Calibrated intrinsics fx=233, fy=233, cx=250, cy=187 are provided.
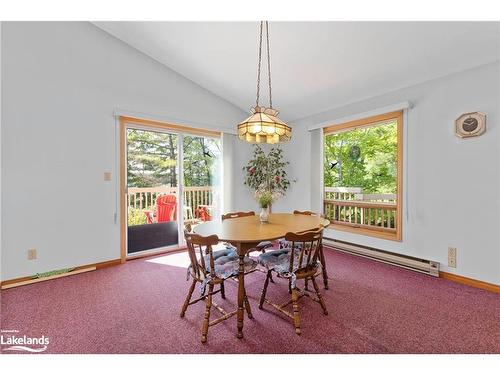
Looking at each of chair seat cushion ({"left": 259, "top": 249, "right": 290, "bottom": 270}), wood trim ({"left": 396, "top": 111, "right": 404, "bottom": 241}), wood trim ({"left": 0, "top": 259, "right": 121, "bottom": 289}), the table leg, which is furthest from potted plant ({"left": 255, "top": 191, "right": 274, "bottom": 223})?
wood trim ({"left": 0, "top": 259, "right": 121, "bottom": 289})

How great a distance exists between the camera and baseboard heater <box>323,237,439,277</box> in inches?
109

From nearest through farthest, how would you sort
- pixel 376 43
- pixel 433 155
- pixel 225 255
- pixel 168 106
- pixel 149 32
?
1. pixel 225 255
2. pixel 376 43
3. pixel 433 155
4. pixel 149 32
5. pixel 168 106

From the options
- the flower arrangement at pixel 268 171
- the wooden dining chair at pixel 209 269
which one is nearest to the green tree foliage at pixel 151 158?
the flower arrangement at pixel 268 171

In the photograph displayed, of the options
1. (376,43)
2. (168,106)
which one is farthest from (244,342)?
(168,106)

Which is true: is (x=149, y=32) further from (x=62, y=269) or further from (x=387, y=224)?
(x=387, y=224)

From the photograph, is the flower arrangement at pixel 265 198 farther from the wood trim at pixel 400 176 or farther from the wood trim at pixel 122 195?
the wood trim at pixel 122 195

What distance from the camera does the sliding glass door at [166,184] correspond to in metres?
3.60

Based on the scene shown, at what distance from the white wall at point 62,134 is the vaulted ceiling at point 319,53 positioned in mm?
486

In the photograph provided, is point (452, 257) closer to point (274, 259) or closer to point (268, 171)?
point (274, 259)

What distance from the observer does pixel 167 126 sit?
3752mm

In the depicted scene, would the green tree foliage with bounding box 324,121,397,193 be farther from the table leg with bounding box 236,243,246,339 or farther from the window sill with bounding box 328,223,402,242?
the table leg with bounding box 236,243,246,339

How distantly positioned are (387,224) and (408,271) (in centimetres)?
75

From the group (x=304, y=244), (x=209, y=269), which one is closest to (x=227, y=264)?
(x=209, y=269)

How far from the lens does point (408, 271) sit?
290 cm
